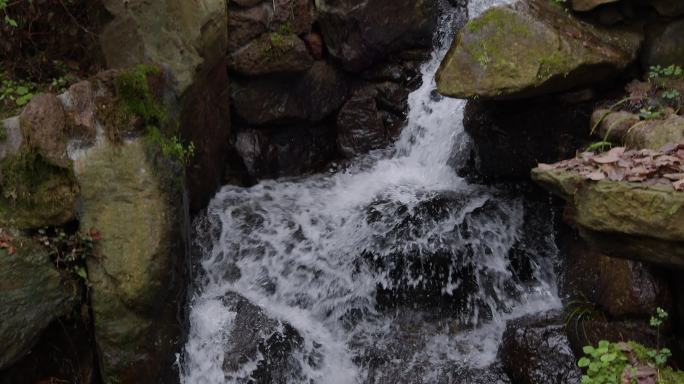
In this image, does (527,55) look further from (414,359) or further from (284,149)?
(284,149)

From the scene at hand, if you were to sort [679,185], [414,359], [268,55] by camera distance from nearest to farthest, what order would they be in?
1. [679,185]
2. [414,359]
3. [268,55]

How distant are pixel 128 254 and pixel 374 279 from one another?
8.04 ft

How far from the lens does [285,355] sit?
5.06 m

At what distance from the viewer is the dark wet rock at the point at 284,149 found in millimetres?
7527

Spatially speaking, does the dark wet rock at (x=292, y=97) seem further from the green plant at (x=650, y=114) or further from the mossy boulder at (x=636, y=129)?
the green plant at (x=650, y=114)

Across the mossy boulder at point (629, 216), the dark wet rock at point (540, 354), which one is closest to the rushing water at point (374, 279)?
the dark wet rock at point (540, 354)

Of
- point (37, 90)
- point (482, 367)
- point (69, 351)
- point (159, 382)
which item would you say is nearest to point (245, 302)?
point (159, 382)

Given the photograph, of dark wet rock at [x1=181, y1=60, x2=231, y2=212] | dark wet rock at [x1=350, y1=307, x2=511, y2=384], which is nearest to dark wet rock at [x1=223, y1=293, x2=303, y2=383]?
dark wet rock at [x1=350, y1=307, x2=511, y2=384]

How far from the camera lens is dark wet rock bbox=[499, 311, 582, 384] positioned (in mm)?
4723

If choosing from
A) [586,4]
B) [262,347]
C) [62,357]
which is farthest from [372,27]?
[62,357]

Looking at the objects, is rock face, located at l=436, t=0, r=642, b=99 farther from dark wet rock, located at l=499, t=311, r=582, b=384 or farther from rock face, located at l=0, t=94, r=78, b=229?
rock face, located at l=0, t=94, r=78, b=229

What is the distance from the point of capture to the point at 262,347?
5.05 meters

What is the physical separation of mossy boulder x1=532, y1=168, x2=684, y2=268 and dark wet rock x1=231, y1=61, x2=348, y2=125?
4.32 meters

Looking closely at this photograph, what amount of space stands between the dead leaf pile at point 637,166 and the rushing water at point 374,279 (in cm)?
197
